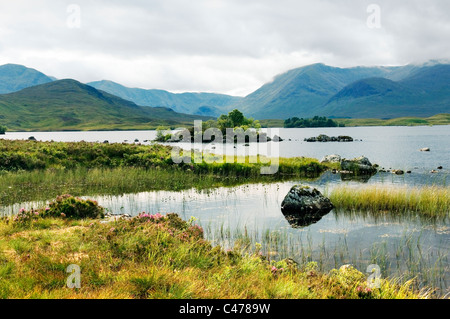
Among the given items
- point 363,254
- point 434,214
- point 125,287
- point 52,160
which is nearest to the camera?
point 125,287

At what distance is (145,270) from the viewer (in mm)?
8914

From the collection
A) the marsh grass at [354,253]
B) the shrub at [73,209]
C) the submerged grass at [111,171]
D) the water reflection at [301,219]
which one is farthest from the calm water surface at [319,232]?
the shrub at [73,209]

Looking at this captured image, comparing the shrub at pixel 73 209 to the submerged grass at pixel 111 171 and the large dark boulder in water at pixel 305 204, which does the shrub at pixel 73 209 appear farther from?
the large dark boulder in water at pixel 305 204

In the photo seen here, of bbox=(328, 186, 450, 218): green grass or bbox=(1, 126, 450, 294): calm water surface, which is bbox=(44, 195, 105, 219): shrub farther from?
bbox=(328, 186, 450, 218): green grass

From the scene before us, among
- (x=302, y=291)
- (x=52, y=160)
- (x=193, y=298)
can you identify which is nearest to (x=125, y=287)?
(x=193, y=298)

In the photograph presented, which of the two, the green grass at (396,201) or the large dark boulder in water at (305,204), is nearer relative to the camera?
the green grass at (396,201)

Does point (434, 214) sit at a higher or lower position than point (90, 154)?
lower

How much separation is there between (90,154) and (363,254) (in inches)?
1381

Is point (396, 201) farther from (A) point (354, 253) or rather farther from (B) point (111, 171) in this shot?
(B) point (111, 171)

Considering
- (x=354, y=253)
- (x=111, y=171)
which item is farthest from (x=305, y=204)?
(x=111, y=171)

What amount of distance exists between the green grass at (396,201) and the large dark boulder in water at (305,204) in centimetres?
131

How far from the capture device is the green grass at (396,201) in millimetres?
21141

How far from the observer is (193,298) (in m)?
7.76

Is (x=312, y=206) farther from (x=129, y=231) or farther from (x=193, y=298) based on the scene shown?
(x=193, y=298)
